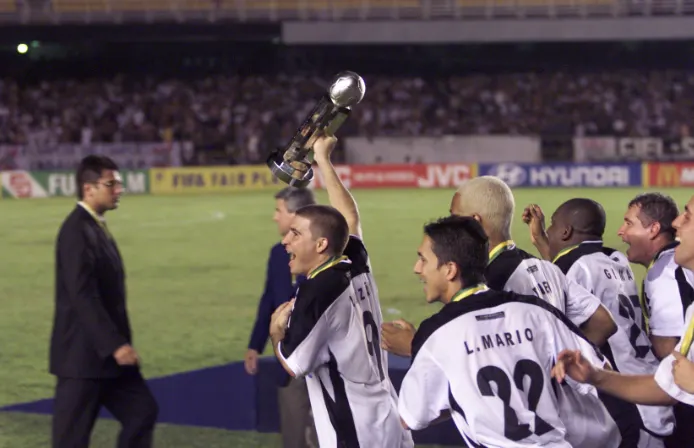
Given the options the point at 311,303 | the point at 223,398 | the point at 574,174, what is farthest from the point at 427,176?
the point at 311,303

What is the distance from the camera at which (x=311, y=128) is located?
4.41 meters

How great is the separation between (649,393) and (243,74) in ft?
124

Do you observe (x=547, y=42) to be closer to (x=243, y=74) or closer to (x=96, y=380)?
(x=243, y=74)

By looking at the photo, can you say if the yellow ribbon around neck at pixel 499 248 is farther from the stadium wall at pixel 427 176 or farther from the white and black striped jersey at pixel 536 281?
the stadium wall at pixel 427 176

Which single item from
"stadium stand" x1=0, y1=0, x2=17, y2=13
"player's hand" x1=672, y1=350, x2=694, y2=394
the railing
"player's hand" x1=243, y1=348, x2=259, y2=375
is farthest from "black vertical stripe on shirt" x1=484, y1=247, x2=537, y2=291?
"stadium stand" x1=0, y1=0, x2=17, y2=13

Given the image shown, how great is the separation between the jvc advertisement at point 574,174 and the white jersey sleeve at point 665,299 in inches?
1102

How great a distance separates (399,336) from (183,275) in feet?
40.5

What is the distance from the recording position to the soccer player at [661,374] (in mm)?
3434

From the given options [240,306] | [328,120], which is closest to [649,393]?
[328,120]

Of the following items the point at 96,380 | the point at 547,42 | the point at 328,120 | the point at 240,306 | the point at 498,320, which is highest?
the point at 547,42

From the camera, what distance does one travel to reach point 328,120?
4.41 meters

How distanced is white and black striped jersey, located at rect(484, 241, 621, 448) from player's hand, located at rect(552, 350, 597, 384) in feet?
0.50

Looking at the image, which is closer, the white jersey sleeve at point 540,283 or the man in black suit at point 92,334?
the white jersey sleeve at point 540,283

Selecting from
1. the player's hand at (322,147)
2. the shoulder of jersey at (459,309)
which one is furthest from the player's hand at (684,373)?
the player's hand at (322,147)
